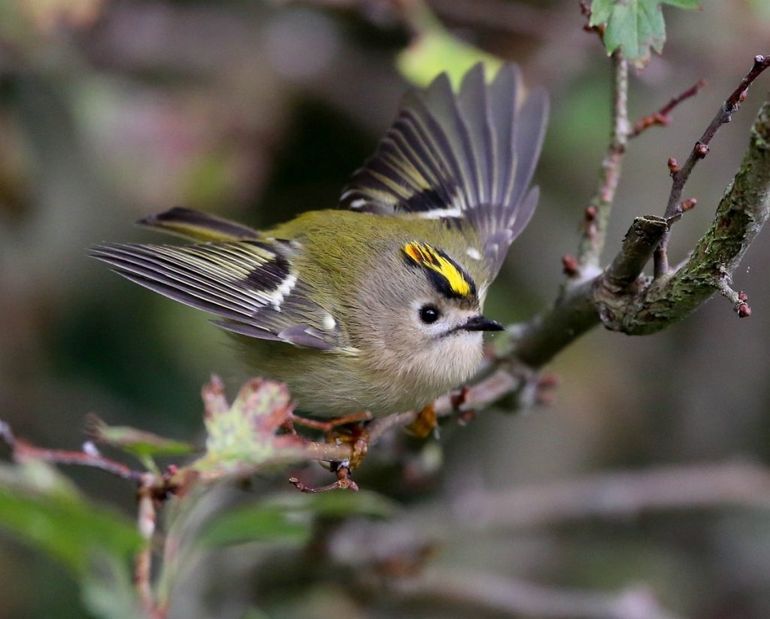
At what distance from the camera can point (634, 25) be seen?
1.43m

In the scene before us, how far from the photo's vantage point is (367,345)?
2127mm

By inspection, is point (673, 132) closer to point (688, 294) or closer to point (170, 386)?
point (170, 386)

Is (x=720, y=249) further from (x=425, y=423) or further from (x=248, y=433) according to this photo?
(x=425, y=423)

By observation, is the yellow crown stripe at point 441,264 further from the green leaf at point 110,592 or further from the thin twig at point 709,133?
the green leaf at point 110,592

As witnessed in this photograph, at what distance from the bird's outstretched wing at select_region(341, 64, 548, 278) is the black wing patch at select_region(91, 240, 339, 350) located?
1.27 feet

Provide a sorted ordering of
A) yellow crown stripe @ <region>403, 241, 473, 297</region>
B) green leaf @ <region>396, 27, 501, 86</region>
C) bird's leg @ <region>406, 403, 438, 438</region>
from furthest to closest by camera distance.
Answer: green leaf @ <region>396, 27, 501, 86</region>
yellow crown stripe @ <region>403, 241, 473, 297</region>
bird's leg @ <region>406, 403, 438, 438</region>

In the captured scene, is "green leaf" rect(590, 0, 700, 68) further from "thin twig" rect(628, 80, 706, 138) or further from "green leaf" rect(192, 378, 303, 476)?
"green leaf" rect(192, 378, 303, 476)

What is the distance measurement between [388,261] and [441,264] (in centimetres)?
14

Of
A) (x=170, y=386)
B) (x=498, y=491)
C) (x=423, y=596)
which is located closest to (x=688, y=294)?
(x=423, y=596)

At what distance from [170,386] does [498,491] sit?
106cm

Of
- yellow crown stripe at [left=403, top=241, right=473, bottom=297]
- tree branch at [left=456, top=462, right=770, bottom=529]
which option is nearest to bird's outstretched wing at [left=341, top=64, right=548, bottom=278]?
yellow crown stripe at [left=403, top=241, right=473, bottom=297]

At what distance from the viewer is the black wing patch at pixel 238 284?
1.90 meters

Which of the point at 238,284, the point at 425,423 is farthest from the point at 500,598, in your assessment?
the point at 238,284

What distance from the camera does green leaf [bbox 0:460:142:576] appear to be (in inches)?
39.9
